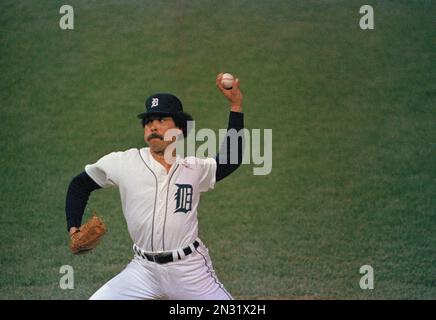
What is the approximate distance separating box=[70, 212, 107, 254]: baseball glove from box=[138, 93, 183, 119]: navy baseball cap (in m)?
0.53

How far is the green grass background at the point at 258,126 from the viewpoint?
4609 millimetres

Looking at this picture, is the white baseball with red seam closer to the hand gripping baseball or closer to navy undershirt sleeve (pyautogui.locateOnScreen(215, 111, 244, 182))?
the hand gripping baseball

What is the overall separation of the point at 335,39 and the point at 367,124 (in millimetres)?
988

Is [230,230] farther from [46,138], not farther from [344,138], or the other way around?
[46,138]

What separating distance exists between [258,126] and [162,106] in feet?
11.0

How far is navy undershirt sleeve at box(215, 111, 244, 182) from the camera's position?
8.95 feet

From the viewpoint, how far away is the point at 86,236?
8.70 feet

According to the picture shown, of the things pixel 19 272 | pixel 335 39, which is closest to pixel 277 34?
pixel 335 39

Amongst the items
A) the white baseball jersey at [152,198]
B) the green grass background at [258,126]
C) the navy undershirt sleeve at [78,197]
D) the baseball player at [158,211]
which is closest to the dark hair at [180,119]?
the baseball player at [158,211]

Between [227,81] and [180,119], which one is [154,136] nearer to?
[180,119]

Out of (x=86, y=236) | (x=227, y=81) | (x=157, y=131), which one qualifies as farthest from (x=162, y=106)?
(x=86, y=236)

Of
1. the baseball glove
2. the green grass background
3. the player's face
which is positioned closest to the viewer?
the baseball glove

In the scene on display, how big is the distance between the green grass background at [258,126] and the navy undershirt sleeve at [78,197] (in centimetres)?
163

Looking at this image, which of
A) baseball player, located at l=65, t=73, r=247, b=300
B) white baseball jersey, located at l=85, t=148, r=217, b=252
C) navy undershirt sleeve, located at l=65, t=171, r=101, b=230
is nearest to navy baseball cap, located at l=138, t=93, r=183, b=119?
baseball player, located at l=65, t=73, r=247, b=300
